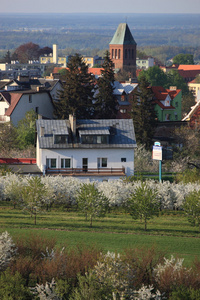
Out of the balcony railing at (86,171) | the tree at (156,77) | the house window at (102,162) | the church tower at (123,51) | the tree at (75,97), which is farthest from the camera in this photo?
the church tower at (123,51)

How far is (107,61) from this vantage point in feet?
238

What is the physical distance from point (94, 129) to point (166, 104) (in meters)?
43.4

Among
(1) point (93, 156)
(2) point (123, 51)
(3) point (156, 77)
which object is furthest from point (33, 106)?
(2) point (123, 51)

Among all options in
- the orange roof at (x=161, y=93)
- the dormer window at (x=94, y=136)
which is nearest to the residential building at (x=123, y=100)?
the orange roof at (x=161, y=93)

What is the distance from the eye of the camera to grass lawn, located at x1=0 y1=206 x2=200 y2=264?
27828 millimetres

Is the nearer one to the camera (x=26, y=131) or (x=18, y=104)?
(x=26, y=131)

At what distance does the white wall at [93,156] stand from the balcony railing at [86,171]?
43 centimetres

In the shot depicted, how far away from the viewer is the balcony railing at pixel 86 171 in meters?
49.6

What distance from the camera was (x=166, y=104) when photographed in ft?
305

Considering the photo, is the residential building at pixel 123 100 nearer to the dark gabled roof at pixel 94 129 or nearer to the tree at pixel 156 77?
the dark gabled roof at pixel 94 129

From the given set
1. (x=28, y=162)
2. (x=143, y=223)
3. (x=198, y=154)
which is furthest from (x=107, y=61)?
(x=143, y=223)

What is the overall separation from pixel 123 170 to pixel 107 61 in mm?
25314

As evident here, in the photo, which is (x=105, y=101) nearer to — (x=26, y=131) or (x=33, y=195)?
(x=26, y=131)

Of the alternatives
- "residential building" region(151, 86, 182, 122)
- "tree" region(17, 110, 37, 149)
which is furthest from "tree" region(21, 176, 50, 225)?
"residential building" region(151, 86, 182, 122)
